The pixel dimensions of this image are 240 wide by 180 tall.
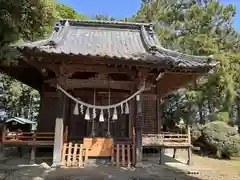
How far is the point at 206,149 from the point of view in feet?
43.8

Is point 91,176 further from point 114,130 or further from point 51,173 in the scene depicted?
point 114,130

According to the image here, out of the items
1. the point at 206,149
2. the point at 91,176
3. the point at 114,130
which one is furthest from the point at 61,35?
the point at 206,149

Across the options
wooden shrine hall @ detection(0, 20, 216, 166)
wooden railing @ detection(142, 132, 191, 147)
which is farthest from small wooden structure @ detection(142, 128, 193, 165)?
wooden shrine hall @ detection(0, 20, 216, 166)

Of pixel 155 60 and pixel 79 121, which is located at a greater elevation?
pixel 155 60

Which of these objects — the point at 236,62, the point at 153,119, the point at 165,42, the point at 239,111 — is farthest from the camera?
the point at 239,111

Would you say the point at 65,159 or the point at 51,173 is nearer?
the point at 51,173

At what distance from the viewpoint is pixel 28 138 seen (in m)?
9.40

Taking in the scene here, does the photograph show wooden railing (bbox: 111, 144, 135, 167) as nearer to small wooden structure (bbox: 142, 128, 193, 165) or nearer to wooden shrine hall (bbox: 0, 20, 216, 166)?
wooden shrine hall (bbox: 0, 20, 216, 166)

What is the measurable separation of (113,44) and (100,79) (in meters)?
2.39

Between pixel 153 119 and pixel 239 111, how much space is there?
1565cm

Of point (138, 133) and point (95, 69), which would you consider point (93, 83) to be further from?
point (138, 133)

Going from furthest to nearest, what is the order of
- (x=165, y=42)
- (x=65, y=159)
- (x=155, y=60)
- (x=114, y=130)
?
(x=165, y=42)
(x=114, y=130)
(x=65, y=159)
(x=155, y=60)

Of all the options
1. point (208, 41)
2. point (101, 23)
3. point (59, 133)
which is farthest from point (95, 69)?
point (208, 41)

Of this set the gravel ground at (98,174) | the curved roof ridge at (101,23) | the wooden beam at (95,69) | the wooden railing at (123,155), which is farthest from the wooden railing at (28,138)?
the curved roof ridge at (101,23)
